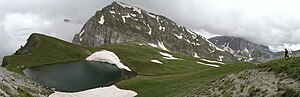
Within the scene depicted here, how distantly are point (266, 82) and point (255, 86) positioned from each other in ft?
3.49

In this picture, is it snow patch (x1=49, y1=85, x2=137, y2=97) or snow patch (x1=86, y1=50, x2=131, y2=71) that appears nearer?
snow patch (x1=49, y1=85, x2=137, y2=97)

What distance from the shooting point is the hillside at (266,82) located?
27062 millimetres

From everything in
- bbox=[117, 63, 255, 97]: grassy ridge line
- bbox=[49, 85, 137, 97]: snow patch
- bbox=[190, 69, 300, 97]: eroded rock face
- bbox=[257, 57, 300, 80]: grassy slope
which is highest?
bbox=[257, 57, 300, 80]: grassy slope

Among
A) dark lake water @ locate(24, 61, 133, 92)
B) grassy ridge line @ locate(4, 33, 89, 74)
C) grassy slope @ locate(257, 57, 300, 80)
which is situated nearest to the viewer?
grassy slope @ locate(257, 57, 300, 80)

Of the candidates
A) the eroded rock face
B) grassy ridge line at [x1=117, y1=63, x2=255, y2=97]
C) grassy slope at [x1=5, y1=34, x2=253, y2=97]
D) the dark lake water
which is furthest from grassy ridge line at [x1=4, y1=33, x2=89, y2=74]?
the eroded rock face

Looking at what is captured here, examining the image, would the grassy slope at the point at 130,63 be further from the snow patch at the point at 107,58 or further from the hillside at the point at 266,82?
the hillside at the point at 266,82

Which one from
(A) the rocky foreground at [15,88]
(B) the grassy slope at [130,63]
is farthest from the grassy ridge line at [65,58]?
(A) the rocky foreground at [15,88]

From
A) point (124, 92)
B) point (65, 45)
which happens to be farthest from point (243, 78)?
point (65, 45)

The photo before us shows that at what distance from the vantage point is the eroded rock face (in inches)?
1059

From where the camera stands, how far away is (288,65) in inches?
1213

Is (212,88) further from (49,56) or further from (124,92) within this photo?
(49,56)

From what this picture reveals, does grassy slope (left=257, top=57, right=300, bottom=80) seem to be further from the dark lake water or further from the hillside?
the dark lake water

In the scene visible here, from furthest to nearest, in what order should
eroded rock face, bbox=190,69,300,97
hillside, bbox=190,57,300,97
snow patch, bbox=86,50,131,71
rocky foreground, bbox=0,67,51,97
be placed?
snow patch, bbox=86,50,131,71, rocky foreground, bbox=0,67,51,97, hillside, bbox=190,57,300,97, eroded rock face, bbox=190,69,300,97

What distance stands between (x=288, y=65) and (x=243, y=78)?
19.4ft
